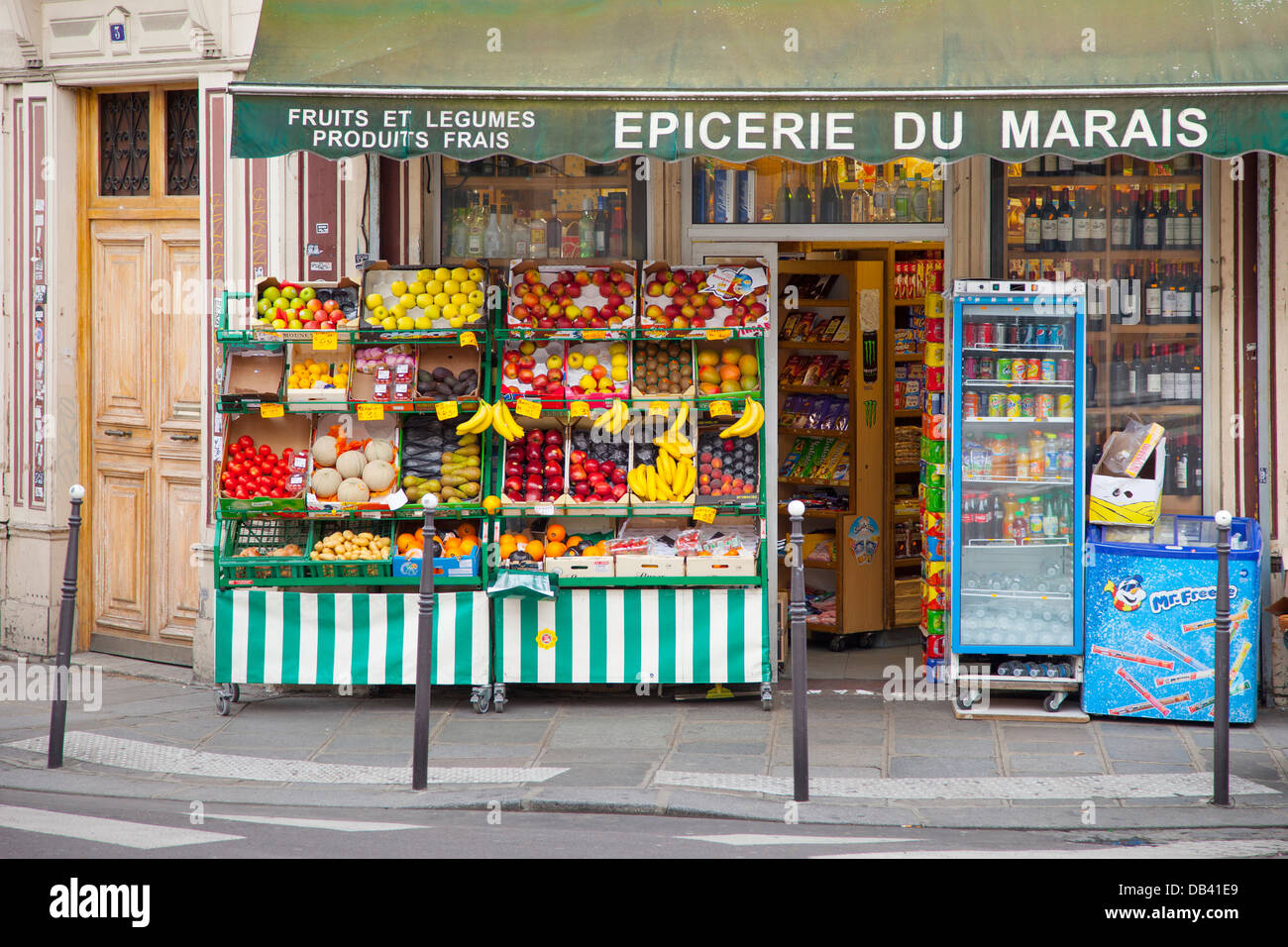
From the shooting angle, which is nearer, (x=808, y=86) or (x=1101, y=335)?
(x=808, y=86)

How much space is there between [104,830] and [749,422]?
4162 millimetres

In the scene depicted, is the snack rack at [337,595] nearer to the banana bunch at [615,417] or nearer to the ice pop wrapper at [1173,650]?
the banana bunch at [615,417]

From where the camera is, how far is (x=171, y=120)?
9906mm

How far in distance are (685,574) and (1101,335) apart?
115 inches

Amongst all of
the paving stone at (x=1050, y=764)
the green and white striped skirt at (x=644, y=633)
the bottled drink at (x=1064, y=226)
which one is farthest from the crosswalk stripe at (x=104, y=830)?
the bottled drink at (x=1064, y=226)

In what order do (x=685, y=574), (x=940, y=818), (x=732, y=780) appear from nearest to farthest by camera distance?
(x=940, y=818) → (x=732, y=780) → (x=685, y=574)

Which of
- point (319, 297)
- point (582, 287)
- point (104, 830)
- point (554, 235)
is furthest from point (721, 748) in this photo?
point (319, 297)

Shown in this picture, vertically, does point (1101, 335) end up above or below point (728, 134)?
below

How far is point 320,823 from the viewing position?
6.46m

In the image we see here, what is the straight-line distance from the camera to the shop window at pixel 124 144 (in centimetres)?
1003

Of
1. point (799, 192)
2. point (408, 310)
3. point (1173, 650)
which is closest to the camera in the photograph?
point (1173, 650)

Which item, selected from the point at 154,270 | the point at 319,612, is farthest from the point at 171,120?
the point at 319,612

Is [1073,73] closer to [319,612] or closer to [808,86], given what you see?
[808,86]

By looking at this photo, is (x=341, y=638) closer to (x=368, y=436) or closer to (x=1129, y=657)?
(x=368, y=436)
